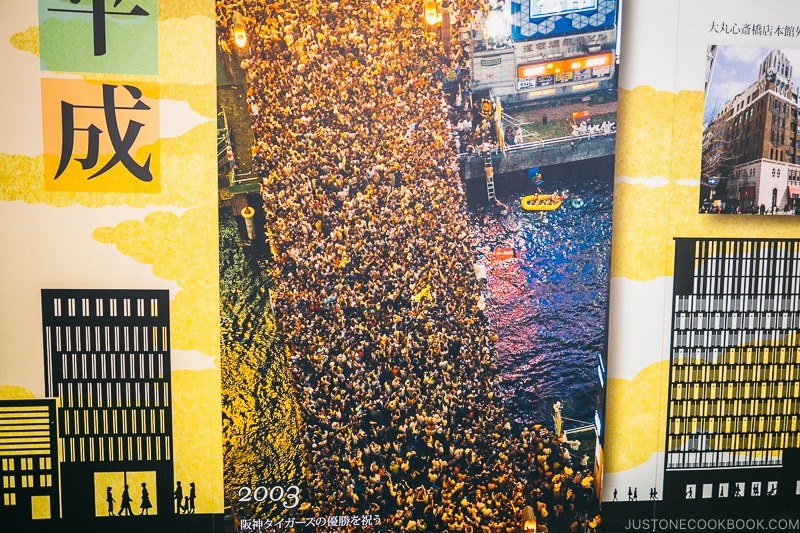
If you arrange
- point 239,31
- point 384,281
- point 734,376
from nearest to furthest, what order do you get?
point 239,31, point 384,281, point 734,376

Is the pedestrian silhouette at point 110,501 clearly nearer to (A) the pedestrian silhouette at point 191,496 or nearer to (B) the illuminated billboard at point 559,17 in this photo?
(A) the pedestrian silhouette at point 191,496

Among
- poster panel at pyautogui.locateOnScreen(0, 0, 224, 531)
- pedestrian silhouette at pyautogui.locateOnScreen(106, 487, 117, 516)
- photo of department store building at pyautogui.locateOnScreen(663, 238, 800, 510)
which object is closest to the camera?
poster panel at pyautogui.locateOnScreen(0, 0, 224, 531)

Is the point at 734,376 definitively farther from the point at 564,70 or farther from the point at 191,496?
the point at 191,496

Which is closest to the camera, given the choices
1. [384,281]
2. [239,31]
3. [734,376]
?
[239,31]

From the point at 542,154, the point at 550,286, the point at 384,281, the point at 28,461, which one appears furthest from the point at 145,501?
the point at 542,154

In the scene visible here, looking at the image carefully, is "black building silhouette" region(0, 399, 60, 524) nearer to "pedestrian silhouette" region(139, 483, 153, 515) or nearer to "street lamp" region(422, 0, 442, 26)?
"pedestrian silhouette" region(139, 483, 153, 515)
